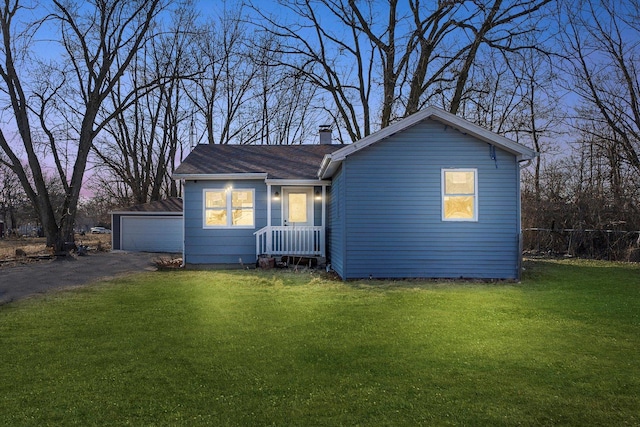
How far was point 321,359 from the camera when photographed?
14.7 ft

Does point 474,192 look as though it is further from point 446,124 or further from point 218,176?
point 218,176

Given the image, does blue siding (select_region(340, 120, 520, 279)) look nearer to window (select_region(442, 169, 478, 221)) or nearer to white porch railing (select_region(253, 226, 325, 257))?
window (select_region(442, 169, 478, 221))

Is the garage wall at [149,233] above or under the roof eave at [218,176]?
under

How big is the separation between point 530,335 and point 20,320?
6.51m

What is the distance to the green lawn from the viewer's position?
328 cm

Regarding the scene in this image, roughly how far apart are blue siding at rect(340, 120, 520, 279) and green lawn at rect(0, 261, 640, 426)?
2191 mm

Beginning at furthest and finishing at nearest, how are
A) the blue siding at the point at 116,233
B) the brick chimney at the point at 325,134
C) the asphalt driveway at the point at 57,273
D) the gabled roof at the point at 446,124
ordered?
the blue siding at the point at 116,233 < the brick chimney at the point at 325,134 < the gabled roof at the point at 446,124 < the asphalt driveway at the point at 57,273

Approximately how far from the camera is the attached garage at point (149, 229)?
20422 millimetres

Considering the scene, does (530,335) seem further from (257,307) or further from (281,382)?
(257,307)

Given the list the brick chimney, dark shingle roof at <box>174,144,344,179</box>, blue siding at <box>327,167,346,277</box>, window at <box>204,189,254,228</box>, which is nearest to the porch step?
blue siding at <box>327,167,346,277</box>

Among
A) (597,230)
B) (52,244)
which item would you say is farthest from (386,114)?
(52,244)

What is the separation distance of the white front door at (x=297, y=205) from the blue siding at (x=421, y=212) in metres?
3.37

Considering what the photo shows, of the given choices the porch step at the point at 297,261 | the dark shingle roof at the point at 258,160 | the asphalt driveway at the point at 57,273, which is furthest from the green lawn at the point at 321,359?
the dark shingle roof at the point at 258,160

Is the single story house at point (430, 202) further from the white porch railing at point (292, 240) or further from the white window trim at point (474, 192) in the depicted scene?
the white porch railing at point (292, 240)
